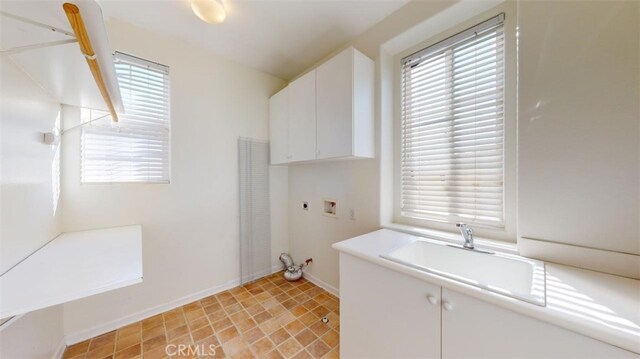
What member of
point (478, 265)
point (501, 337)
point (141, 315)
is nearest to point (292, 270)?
point (141, 315)

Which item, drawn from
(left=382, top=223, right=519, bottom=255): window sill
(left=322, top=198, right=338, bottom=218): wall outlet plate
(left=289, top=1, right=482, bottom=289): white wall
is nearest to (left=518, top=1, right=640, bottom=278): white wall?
(left=382, top=223, right=519, bottom=255): window sill

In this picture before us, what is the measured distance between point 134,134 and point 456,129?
2.73m

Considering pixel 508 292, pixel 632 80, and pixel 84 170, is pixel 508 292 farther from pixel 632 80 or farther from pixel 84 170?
pixel 84 170

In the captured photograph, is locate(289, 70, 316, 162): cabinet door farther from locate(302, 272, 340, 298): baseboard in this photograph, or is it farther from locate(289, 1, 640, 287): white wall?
locate(302, 272, 340, 298): baseboard

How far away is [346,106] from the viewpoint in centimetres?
169

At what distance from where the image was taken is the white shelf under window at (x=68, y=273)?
72cm

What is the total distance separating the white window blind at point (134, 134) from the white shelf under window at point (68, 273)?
644mm

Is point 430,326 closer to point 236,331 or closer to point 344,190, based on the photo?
point 344,190

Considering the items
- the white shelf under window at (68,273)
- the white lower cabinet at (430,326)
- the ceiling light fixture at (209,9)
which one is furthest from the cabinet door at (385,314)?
the ceiling light fixture at (209,9)

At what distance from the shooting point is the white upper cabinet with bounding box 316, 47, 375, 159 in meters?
1.67

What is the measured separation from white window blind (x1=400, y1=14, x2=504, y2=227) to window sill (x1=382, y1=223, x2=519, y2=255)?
0.38 ft

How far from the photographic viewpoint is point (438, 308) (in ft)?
3.02

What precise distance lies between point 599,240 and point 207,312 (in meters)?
2.73

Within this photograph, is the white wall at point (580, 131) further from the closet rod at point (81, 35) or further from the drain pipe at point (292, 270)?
the drain pipe at point (292, 270)
